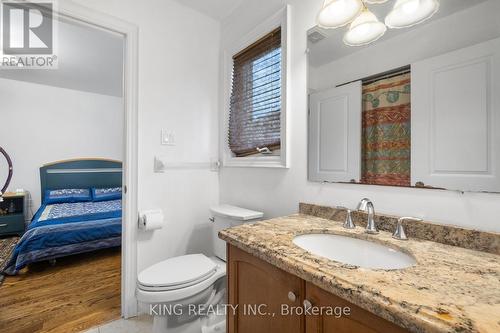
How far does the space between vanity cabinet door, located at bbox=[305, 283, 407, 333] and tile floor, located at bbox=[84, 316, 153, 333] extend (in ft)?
4.50

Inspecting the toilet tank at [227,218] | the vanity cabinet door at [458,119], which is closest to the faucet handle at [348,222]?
the vanity cabinet door at [458,119]

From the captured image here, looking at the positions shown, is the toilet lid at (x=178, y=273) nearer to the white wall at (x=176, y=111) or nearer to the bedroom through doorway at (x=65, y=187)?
the white wall at (x=176, y=111)

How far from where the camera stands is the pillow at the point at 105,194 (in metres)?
3.63

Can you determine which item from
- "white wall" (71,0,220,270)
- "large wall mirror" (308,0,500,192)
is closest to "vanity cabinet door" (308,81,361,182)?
"large wall mirror" (308,0,500,192)

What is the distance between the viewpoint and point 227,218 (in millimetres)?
1528

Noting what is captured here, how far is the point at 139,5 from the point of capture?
163 centimetres

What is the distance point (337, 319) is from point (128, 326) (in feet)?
5.13

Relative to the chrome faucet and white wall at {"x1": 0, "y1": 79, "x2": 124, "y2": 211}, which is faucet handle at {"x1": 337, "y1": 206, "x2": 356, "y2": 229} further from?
white wall at {"x1": 0, "y1": 79, "x2": 124, "y2": 211}

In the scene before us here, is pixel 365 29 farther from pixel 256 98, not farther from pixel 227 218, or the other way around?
pixel 227 218

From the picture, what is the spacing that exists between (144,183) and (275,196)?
0.92 metres

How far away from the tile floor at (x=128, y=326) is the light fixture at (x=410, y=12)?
215 cm

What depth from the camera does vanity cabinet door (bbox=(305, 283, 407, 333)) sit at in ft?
1.65

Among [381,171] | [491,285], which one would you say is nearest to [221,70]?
[381,171]

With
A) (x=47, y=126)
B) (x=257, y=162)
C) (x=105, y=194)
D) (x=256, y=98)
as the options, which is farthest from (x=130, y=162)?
(x=47, y=126)
